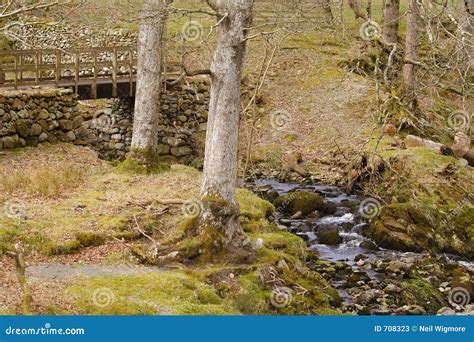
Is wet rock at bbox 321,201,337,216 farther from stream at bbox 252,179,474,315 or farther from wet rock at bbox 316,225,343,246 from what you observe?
wet rock at bbox 316,225,343,246

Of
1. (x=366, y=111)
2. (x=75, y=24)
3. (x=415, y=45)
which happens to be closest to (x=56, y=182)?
(x=415, y=45)

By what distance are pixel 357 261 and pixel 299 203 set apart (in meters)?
4.02

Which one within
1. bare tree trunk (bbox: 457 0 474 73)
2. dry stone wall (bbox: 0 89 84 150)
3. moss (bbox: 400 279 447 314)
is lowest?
moss (bbox: 400 279 447 314)

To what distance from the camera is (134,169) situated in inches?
758

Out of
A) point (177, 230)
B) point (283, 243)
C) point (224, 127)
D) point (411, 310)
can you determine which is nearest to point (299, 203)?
point (283, 243)

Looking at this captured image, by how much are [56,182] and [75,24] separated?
20.7 m

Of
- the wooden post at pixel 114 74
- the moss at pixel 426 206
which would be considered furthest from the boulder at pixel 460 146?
the wooden post at pixel 114 74

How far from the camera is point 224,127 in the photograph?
44.5 ft

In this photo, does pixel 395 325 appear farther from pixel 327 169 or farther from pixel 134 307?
pixel 327 169

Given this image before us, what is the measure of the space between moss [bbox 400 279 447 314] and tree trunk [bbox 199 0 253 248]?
3.91 meters

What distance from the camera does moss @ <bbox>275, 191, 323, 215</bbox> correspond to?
20.9 metres

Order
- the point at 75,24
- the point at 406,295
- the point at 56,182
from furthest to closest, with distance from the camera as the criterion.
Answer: the point at 75,24 → the point at 56,182 → the point at 406,295

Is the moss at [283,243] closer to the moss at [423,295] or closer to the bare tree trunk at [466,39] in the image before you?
the moss at [423,295]

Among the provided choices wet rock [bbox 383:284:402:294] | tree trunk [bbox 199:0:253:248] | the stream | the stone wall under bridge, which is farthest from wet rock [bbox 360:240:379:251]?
the stone wall under bridge
